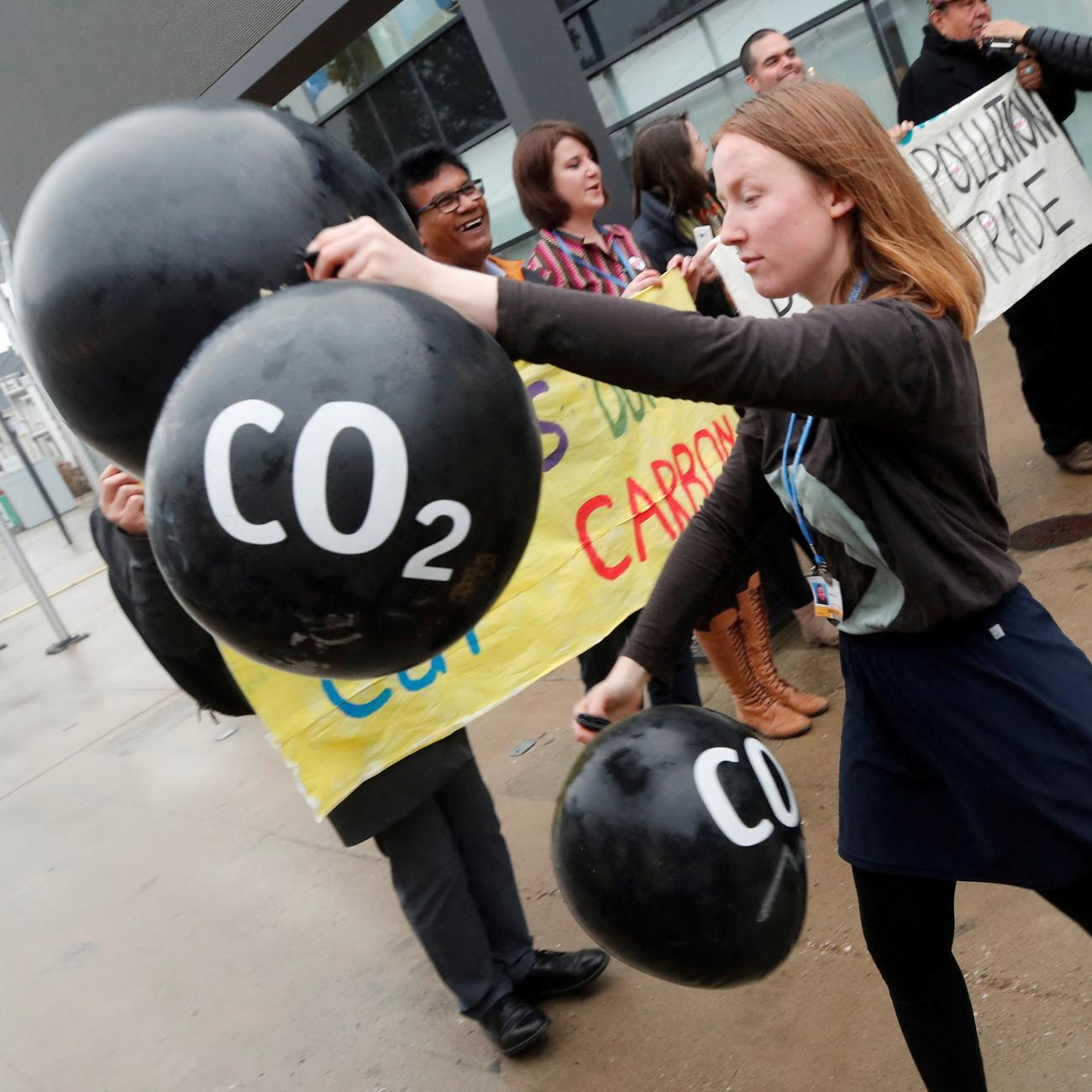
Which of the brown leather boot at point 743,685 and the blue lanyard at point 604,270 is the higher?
the blue lanyard at point 604,270

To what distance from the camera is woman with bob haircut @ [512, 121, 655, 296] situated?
3.88m

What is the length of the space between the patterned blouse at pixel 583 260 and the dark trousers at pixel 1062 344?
6.69 feet

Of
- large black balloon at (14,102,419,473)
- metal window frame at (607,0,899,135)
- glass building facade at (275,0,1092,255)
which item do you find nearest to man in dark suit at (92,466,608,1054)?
large black balloon at (14,102,419,473)

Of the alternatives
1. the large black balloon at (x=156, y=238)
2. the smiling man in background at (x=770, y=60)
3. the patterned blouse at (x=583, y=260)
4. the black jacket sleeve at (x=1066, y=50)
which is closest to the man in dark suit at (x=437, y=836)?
the large black balloon at (x=156, y=238)

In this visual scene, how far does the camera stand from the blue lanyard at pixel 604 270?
3902 mm

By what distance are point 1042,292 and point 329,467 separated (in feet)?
15.1

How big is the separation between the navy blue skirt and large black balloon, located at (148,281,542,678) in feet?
2.62

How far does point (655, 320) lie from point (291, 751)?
5.40 ft

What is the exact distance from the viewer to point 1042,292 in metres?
5.10

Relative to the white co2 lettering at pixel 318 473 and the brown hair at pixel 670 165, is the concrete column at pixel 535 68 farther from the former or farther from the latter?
the white co2 lettering at pixel 318 473

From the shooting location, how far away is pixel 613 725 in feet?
6.51

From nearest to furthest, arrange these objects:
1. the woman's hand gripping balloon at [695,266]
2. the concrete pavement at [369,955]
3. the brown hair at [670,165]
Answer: the concrete pavement at [369,955] → the woman's hand gripping balloon at [695,266] → the brown hair at [670,165]

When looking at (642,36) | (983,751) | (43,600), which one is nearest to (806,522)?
(983,751)

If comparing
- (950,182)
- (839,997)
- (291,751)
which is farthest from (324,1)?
(839,997)
